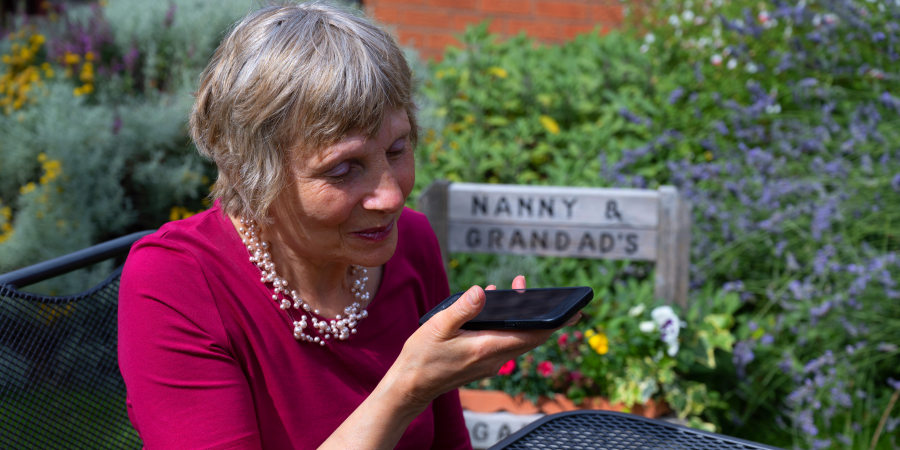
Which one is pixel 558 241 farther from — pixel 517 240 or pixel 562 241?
pixel 517 240

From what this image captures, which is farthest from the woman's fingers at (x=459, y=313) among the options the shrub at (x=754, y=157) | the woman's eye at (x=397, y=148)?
the shrub at (x=754, y=157)

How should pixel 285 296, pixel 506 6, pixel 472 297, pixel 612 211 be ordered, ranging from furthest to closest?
pixel 506 6 → pixel 612 211 → pixel 285 296 → pixel 472 297

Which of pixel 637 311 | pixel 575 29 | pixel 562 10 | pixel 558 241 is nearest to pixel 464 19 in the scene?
pixel 562 10

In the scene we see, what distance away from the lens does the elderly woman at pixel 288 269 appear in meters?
1.13

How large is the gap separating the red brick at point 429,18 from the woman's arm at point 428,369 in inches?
174

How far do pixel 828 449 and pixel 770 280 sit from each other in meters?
0.80

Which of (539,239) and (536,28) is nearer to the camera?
(539,239)

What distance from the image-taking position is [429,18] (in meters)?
5.20

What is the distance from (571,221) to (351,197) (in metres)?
1.78

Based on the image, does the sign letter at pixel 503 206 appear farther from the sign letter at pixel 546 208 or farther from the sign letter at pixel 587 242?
the sign letter at pixel 587 242

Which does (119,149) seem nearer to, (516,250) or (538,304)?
(516,250)

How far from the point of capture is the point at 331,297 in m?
1.50

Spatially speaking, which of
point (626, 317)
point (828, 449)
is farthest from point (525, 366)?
point (828, 449)

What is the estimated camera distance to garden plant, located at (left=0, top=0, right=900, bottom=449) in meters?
2.82
